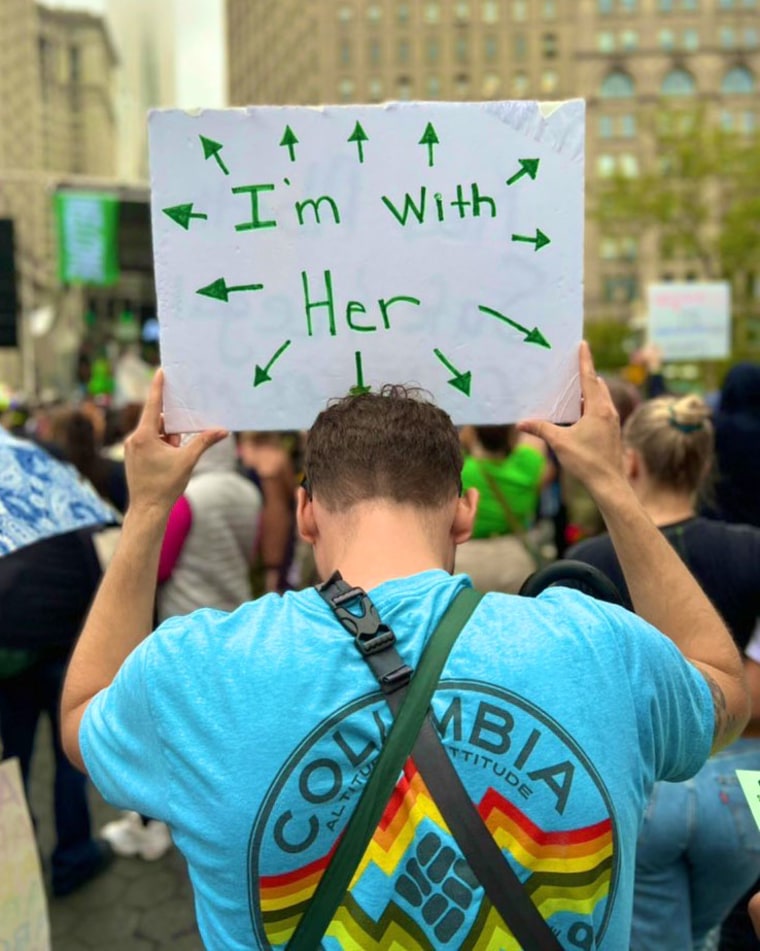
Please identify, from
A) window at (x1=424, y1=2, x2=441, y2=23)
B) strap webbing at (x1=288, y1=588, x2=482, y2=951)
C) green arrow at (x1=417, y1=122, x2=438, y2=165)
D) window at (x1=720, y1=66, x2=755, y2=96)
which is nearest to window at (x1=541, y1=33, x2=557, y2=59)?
window at (x1=424, y1=2, x2=441, y2=23)

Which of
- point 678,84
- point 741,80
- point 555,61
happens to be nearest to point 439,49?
point 555,61

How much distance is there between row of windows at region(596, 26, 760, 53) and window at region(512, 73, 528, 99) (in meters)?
10.4

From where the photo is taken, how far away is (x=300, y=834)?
3.72 ft

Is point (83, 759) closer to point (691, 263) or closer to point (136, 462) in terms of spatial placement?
point (136, 462)

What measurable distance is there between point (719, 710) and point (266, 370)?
3.21 feet

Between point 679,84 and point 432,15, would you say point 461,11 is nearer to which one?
point 432,15

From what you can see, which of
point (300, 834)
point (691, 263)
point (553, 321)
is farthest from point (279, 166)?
point (691, 263)

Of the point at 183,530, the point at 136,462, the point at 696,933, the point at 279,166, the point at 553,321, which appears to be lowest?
the point at 696,933

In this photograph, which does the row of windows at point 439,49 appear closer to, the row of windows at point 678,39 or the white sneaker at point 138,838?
the row of windows at point 678,39

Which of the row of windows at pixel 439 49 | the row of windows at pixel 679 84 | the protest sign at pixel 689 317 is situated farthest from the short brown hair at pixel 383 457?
the row of windows at pixel 439 49

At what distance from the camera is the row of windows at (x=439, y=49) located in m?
73.9

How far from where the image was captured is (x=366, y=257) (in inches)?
68.7

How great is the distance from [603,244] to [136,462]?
60191 millimetres

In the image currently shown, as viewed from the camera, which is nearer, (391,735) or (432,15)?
(391,735)
